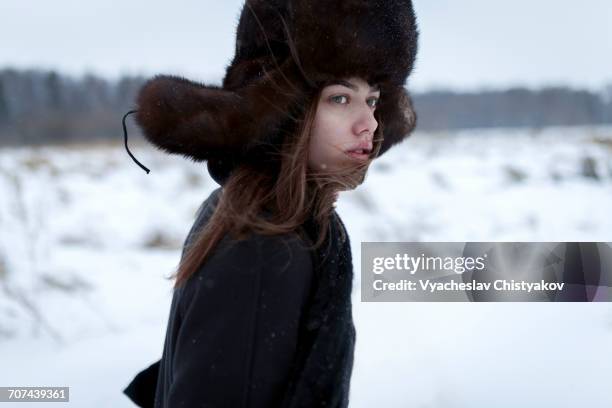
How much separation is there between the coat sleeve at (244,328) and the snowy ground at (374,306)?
59.4 inches

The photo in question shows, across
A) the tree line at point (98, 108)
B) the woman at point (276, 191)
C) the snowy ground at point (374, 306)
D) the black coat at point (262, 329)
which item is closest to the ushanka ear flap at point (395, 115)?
the woman at point (276, 191)

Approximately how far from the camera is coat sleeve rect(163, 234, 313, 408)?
861 mm

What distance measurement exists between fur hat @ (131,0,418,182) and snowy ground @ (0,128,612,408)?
143 centimetres

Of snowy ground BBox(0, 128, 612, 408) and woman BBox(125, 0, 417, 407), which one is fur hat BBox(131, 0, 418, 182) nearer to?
woman BBox(125, 0, 417, 407)

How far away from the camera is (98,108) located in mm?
21578

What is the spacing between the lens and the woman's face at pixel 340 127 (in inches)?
41.1

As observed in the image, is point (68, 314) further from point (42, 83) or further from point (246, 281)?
point (42, 83)

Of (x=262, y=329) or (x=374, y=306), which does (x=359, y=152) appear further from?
(x=374, y=306)

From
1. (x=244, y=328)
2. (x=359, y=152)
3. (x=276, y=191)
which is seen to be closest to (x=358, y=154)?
(x=359, y=152)

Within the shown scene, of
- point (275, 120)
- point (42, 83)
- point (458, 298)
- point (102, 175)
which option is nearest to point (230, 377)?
point (275, 120)

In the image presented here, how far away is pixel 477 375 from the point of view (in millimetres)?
2980

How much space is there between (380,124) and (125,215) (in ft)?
21.5

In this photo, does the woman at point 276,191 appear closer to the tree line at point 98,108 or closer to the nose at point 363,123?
the nose at point 363,123

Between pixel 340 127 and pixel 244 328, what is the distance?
444 millimetres
